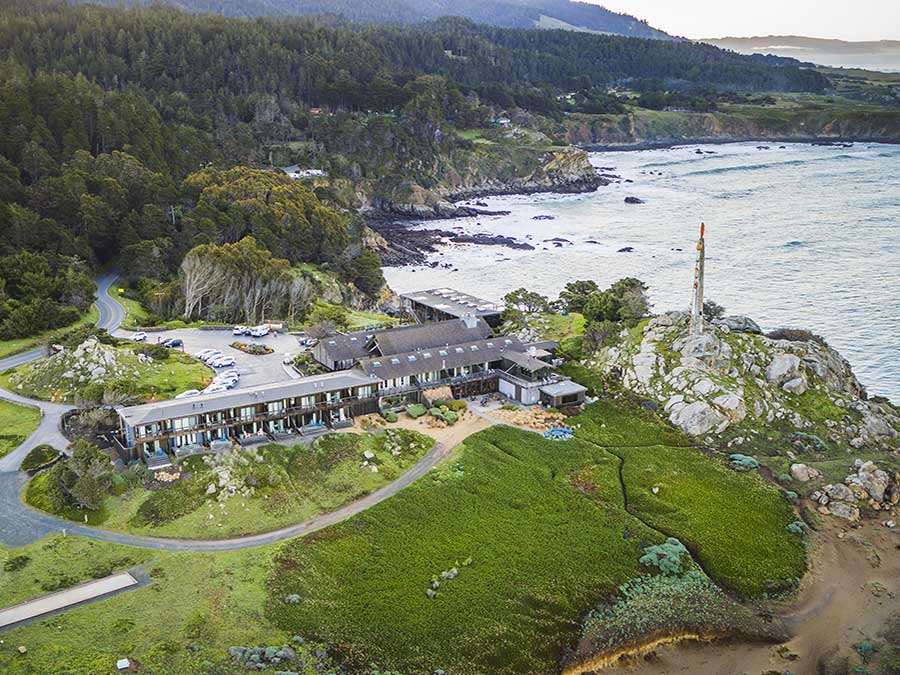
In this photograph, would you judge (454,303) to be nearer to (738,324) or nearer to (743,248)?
(738,324)

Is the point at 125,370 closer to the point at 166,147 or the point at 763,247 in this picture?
the point at 166,147

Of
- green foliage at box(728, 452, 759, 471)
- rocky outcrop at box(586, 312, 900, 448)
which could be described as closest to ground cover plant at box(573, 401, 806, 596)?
green foliage at box(728, 452, 759, 471)

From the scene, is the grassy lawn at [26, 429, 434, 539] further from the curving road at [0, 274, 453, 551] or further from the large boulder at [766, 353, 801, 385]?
the large boulder at [766, 353, 801, 385]

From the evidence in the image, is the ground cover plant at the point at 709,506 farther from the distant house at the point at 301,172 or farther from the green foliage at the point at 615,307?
the distant house at the point at 301,172

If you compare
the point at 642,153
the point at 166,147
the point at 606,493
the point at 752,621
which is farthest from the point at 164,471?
the point at 642,153

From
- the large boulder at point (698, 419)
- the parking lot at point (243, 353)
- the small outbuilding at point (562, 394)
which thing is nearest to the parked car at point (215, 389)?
the parking lot at point (243, 353)
